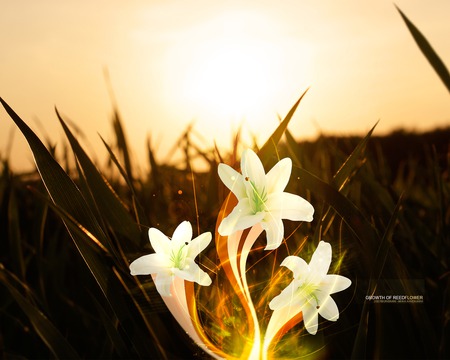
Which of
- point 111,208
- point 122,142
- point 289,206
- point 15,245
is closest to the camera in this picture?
point 289,206

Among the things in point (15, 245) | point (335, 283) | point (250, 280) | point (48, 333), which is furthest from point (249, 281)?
point (15, 245)

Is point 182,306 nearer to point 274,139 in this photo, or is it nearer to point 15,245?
point 274,139

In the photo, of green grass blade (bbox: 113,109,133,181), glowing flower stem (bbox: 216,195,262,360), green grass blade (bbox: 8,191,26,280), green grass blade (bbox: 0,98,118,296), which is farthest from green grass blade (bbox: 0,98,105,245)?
green grass blade (bbox: 113,109,133,181)

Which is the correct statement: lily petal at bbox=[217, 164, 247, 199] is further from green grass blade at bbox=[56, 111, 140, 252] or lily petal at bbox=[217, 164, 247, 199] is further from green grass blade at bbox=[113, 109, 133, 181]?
green grass blade at bbox=[113, 109, 133, 181]

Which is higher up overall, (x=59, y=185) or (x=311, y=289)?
(x=59, y=185)

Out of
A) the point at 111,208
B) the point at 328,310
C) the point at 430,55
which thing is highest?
the point at 430,55

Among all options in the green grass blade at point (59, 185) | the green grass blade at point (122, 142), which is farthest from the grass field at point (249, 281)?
the green grass blade at point (122, 142)
